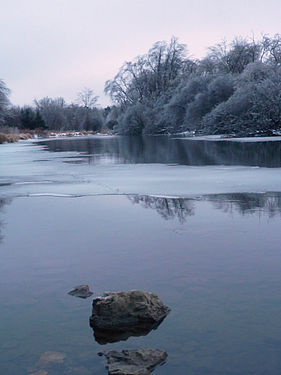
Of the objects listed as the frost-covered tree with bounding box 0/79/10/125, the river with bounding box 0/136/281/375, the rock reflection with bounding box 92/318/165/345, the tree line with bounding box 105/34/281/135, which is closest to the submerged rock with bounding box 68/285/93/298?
the river with bounding box 0/136/281/375

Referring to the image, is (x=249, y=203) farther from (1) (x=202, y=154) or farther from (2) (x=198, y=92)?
(2) (x=198, y=92)

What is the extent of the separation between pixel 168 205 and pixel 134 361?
625 cm

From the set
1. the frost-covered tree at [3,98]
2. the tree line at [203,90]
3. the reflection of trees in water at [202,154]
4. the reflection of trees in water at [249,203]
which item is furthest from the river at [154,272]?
the frost-covered tree at [3,98]

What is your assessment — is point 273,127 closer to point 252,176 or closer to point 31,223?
point 252,176

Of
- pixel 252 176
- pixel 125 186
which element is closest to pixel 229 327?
pixel 125 186

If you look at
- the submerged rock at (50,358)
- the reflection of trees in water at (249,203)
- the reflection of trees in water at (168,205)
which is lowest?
the submerged rock at (50,358)

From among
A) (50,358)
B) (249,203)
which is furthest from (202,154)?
(50,358)

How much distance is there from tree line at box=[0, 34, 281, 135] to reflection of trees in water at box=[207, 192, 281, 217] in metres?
33.3

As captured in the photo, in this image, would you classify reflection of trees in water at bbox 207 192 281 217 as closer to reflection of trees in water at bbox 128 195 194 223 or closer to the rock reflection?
reflection of trees in water at bbox 128 195 194 223

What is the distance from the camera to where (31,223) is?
27.2ft

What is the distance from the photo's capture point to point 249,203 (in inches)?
381

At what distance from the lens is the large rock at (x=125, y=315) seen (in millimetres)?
4102

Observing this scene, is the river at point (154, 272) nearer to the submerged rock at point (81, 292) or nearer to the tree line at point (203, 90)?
the submerged rock at point (81, 292)

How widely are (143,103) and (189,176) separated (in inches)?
2627
